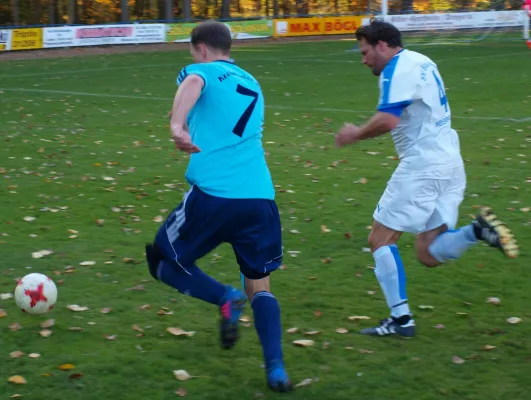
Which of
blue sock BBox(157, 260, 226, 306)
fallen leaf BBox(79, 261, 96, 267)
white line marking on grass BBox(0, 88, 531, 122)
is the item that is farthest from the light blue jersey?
white line marking on grass BBox(0, 88, 531, 122)

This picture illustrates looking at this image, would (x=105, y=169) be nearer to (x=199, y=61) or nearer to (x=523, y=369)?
(x=199, y=61)

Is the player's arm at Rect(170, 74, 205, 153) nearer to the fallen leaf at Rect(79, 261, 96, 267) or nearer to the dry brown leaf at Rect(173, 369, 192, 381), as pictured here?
the dry brown leaf at Rect(173, 369, 192, 381)

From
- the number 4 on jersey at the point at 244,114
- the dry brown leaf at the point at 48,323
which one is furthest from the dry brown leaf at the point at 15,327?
the number 4 on jersey at the point at 244,114

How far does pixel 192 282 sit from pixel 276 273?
1.99m

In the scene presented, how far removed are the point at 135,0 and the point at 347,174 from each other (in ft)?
167

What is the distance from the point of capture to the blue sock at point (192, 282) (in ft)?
15.5

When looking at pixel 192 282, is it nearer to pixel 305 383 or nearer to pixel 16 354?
pixel 305 383

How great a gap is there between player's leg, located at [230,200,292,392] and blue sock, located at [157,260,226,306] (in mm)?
262

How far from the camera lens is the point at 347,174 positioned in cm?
1034

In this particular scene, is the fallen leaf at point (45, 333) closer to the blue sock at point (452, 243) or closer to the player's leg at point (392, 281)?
the player's leg at point (392, 281)

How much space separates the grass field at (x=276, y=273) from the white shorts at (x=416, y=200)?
75cm

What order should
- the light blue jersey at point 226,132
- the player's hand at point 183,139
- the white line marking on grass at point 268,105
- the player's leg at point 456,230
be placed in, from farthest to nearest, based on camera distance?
the white line marking on grass at point 268,105 → the player's leg at point 456,230 → the light blue jersey at point 226,132 → the player's hand at point 183,139

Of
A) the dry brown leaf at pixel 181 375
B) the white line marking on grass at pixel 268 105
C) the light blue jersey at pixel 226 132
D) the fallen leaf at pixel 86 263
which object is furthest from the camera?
the white line marking on grass at pixel 268 105

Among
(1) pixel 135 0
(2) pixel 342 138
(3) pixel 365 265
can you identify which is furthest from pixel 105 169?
(1) pixel 135 0
